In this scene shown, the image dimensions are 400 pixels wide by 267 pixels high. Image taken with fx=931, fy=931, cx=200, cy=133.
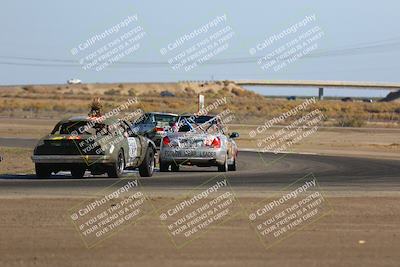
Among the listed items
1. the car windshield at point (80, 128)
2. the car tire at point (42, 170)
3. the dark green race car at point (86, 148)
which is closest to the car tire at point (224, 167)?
the dark green race car at point (86, 148)

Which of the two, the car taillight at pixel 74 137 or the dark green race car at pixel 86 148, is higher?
the car taillight at pixel 74 137

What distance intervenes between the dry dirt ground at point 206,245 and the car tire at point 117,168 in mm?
5990

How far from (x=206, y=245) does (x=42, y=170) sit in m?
9.54

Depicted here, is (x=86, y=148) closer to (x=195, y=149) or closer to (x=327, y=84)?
(x=195, y=149)

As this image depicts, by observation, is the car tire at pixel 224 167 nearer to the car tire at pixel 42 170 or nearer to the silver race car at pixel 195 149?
the silver race car at pixel 195 149

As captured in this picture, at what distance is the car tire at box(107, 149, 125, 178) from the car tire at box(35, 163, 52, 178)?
130cm

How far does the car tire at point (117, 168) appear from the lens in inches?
747

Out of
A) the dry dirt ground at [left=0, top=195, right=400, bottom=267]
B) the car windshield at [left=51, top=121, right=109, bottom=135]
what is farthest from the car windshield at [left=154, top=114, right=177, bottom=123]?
the dry dirt ground at [left=0, top=195, right=400, bottom=267]

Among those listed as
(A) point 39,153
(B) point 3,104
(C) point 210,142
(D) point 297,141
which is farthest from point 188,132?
(B) point 3,104

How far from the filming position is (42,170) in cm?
1936

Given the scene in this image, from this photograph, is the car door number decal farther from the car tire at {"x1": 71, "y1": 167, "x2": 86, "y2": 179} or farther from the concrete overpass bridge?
the concrete overpass bridge

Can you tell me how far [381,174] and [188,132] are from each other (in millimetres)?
4874

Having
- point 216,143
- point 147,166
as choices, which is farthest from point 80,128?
point 216,143

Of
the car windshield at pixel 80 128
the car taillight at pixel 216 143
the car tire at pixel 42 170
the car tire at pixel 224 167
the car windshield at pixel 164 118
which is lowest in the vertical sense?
the car windshield at pixel 164 118
